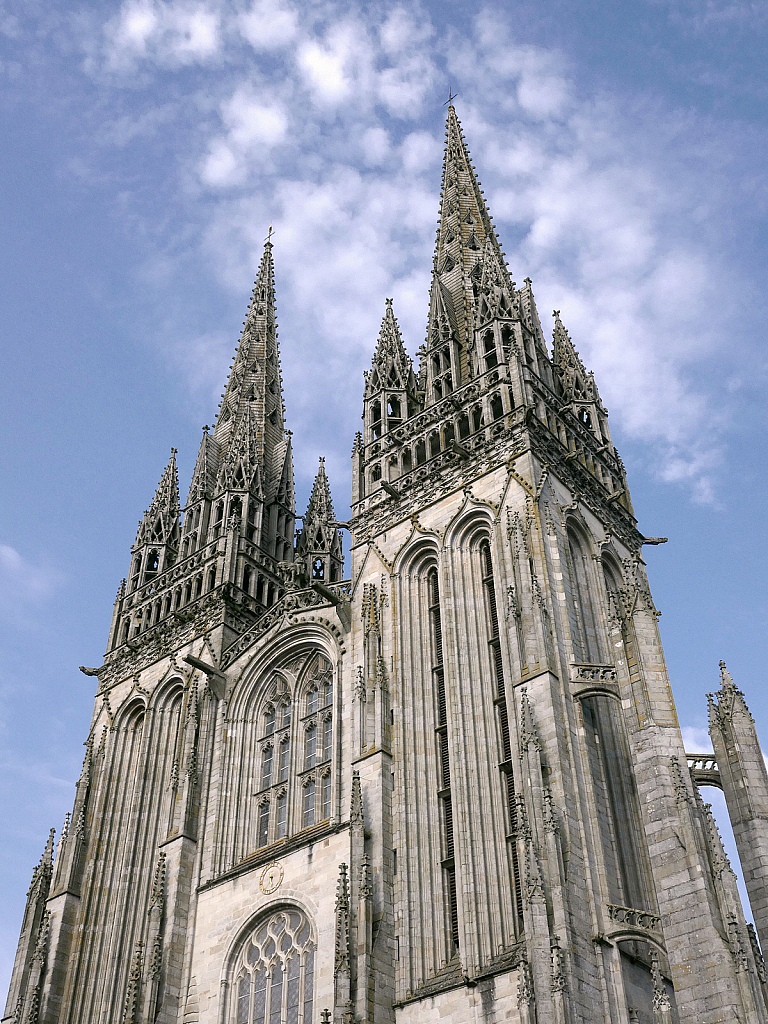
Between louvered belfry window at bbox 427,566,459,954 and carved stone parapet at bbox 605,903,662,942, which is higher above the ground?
louvered belfry window at bbox 427,566,459,954

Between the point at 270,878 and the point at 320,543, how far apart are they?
1703 centimetres

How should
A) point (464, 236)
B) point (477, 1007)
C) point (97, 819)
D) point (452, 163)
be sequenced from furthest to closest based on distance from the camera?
point (452, 163) < point (464, 236) < point (97, 819) < point (477, 1007)

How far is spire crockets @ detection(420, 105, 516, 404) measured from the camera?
120ft

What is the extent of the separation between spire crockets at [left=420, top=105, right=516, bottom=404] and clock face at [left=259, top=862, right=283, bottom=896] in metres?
14.7

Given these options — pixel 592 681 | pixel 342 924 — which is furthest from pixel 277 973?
pixel 592 681

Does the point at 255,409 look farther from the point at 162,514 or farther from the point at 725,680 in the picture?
the point at 725,680

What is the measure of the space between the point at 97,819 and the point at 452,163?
1190 inches

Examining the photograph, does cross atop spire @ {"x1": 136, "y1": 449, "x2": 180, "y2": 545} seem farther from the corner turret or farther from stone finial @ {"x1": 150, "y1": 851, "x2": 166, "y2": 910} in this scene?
the corner turret

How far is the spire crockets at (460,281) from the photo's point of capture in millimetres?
36562

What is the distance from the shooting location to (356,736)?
Answer: 2922 centimetres

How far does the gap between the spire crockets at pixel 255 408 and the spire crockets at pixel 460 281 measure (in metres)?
9.13

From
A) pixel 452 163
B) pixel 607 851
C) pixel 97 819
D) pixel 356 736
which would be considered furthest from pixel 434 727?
pixel 452 163

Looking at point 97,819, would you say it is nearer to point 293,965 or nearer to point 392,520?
point 293,965

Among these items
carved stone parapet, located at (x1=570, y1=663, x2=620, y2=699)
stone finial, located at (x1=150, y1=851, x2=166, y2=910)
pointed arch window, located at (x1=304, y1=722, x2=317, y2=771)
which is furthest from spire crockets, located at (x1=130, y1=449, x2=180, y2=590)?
carved stone parapet, located at (x1=570, y1=663, x2=620, y2=699)
